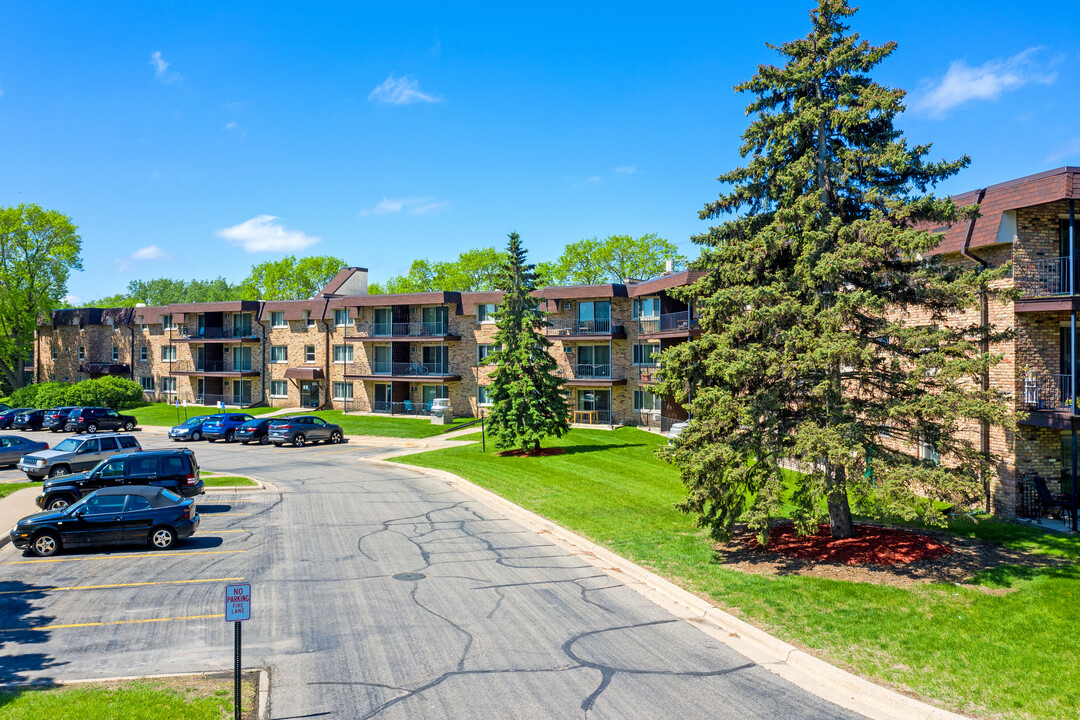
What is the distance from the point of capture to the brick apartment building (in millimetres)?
42812

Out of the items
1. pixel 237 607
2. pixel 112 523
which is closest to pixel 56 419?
pixel 112 523

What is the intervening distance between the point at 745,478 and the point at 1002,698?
591 centimetres

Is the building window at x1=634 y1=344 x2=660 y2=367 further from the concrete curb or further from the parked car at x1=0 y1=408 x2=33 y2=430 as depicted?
the parked car at x1=0 y1=408 x2=33 y2=430

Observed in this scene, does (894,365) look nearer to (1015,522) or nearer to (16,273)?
(1015,522)

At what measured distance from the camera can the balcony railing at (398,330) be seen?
1929 inches

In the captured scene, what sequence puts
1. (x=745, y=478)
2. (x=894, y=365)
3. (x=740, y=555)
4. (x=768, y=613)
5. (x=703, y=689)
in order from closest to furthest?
1. (x=703, y=689)
2. (x=768, y=613)
3. (x=894, y=365)
4. (x=745, y=478)
5. (x=740, y=555)

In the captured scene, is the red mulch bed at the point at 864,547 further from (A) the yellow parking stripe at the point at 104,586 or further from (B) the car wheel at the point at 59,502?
(B) the car wheel at the point at 59,502

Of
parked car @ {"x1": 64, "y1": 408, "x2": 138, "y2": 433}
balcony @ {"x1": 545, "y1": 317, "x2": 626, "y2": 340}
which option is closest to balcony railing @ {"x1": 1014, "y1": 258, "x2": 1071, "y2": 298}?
balcony @ {"x1": 545, "y1": 317, "x2": 626, "y2": 340}

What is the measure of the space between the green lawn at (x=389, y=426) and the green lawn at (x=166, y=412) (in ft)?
32.2

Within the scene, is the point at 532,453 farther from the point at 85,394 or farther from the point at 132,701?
the point at 85,394

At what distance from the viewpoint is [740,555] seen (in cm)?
1427

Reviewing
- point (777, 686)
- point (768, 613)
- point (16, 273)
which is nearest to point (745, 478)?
point (768, 613)

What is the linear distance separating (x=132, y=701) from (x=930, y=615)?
11258mm

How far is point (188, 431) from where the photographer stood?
40.1 metres
